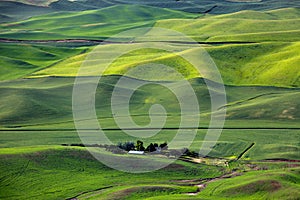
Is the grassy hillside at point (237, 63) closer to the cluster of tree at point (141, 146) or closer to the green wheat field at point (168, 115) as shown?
the green wheat field at point (168, 115)

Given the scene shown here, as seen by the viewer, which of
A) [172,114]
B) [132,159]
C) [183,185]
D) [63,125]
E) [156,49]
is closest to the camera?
[183,185]

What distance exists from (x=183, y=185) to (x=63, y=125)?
868 inches

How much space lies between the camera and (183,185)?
141 feet

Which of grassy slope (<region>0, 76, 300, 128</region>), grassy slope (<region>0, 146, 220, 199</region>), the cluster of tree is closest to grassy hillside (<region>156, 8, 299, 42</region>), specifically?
grassy slope (<region>0, 76, 300, 128</region>)

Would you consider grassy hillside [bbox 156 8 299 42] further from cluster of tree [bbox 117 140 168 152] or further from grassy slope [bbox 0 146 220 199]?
grassy slope [bbox 0 146 220 199]

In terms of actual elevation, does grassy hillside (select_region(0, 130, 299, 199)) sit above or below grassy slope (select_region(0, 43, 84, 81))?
below

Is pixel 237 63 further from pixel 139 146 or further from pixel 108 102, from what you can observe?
pixel 139 146

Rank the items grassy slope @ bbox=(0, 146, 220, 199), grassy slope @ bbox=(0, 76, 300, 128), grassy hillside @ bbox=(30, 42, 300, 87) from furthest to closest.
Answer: grassy hillside @ bbox=(30, 42, 300, 87), grassy slope @ bbox=(0, 76, 300, 128), grassy slope @ bbox=(0, 146, 220, 199)

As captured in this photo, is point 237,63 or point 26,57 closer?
point 237,63

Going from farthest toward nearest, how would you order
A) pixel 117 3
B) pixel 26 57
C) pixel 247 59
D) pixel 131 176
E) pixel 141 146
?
pixel 117 3 → pixel 26 57 → pixel 247 59 → pixel 141 146 → pixel 131 176

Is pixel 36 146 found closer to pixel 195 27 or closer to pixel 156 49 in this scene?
pixel 156 49

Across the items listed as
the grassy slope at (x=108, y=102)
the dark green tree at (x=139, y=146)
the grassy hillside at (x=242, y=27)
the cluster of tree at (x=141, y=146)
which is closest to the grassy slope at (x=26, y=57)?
the grassy slope at (x=108, y=102)

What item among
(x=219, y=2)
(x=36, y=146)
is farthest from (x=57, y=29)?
(x=36, y=146)

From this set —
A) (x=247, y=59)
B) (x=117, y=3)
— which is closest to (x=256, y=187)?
(x=247, y=59)
